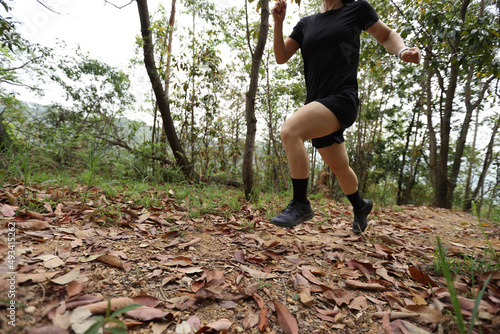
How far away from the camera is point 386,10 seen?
4.84 metres

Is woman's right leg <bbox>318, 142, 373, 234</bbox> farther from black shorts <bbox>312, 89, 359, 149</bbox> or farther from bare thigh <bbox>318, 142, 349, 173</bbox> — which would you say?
black shorts <bbox>312, 89, 359, 149</bbox>

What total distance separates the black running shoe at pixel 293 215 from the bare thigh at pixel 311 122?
0.51 m

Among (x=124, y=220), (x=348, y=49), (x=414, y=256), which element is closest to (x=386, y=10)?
(x=348, y=49)

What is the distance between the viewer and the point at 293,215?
1635 millimetres

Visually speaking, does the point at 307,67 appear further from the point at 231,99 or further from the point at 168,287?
the point at 231,99

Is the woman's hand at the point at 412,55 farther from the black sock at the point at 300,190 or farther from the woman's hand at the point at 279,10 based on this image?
the black sock at the point at 300,190

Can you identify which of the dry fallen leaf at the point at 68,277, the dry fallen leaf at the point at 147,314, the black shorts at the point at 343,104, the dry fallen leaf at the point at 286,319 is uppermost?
the black shorts at the point at 343,104

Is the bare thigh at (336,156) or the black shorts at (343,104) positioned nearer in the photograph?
the black shorts at (343,104)

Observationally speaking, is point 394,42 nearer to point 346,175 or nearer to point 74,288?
point 346,175

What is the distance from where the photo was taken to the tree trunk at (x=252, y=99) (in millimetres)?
2795

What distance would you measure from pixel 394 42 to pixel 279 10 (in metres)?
0.90

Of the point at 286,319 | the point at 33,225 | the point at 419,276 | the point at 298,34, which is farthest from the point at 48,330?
the point at 298,34

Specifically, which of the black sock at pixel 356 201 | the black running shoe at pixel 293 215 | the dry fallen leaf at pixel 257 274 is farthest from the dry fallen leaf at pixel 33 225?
the black sock at pixel 356 201

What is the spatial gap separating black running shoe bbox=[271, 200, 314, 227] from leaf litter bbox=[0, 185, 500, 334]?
183mm
